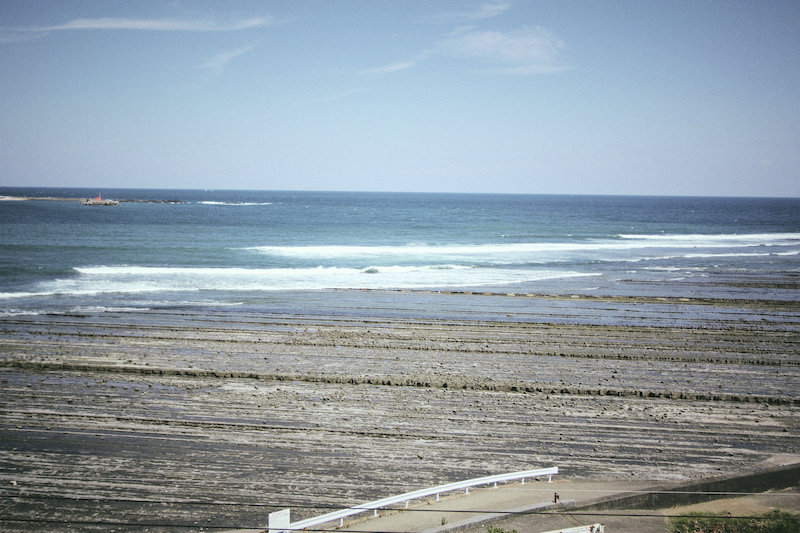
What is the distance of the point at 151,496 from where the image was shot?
32.2 feet

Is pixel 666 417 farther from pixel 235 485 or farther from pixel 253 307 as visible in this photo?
pixel 253 307

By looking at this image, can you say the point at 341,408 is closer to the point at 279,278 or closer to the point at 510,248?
the point at 279,278

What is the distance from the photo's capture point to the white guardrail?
7625 millimetres

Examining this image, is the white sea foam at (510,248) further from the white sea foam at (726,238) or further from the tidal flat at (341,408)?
the tidal flat at (341,408)

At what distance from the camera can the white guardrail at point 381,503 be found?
25.0 feet

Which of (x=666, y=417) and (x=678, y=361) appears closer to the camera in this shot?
(x=666, y=417)

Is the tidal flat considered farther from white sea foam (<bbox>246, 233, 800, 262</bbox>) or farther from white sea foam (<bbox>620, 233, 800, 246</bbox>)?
white sea foam (<bbox>620, 233, 800, 246</bbox>)

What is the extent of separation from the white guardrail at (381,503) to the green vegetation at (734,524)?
7.14ft

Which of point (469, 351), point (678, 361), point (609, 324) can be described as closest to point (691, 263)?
point (609, 324)

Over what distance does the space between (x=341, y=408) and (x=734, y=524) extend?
8784mm

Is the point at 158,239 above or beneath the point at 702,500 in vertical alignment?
above

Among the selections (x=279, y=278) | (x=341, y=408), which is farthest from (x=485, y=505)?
(x=279, y=278)

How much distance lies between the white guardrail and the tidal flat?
116 centimetres

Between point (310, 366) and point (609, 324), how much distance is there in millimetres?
13952
